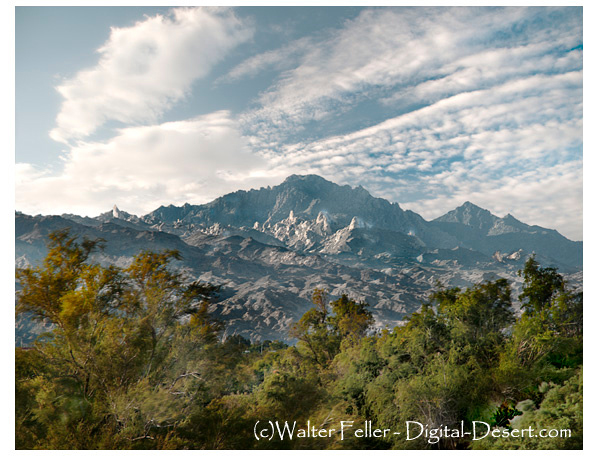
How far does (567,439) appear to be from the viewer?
1150cm

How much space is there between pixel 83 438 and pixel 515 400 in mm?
16133

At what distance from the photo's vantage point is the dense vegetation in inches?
437

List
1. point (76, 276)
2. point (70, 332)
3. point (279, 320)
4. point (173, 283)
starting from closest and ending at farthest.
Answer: point (70, 332) < point (76, 276) < point (173, 283) < point (279, 320)

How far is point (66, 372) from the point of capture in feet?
37.4

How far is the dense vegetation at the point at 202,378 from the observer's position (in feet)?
36.4

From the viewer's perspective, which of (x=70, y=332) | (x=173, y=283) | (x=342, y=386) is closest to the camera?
(x=70, y=332)

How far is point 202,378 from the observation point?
13.9 m

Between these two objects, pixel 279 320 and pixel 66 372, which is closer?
pixel 66 372

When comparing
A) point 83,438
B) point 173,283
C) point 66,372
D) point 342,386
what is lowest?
point 342,386

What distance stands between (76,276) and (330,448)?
35.4 ft
